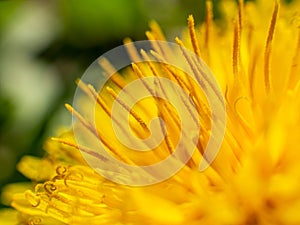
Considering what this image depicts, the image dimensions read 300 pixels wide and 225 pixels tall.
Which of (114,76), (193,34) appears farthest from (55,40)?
(193,34)

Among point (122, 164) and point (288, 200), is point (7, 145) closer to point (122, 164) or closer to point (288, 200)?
point (122, 164)

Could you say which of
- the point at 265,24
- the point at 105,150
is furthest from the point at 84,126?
the point at 265,24

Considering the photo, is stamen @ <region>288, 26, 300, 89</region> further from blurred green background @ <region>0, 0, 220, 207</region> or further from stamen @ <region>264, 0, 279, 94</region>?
blurred green background @ <region>0, 0, 220, 207</region>

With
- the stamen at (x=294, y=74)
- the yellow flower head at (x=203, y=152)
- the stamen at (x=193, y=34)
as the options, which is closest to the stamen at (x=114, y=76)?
the yellow flower head at (x=203, y=152)

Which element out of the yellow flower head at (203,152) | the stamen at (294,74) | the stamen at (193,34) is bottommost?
the yellow flower head at (203,152)

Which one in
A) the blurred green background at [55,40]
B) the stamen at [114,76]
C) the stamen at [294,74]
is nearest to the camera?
the stamen at [294,74]

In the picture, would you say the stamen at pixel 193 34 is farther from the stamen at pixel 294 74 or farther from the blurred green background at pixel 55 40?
the blurred green background at pixel 55 40

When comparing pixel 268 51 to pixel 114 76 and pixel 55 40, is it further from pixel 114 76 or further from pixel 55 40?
pixel 55 40
